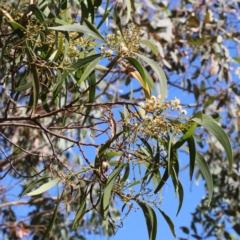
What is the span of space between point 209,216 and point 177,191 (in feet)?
11.6

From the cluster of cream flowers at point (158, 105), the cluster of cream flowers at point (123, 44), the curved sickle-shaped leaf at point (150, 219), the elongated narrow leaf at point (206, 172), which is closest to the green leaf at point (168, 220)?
the curved sickle-shaped leaf at point (150, 219)

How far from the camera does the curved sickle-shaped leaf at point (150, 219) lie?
1.30 meters

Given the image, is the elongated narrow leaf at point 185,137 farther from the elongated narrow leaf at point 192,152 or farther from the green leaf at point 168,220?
the green leaf at point 168,220

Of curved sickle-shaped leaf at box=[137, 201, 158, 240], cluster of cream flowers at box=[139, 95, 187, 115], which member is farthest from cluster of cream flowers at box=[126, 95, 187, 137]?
curved sickle-shaped leaf at box=[137, 201, 158, 240]

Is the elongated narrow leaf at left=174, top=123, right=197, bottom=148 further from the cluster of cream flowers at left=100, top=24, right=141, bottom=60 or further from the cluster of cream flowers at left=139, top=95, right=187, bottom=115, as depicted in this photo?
the cluster of cream flowers at left=100, top=24, right=141, bottom=60

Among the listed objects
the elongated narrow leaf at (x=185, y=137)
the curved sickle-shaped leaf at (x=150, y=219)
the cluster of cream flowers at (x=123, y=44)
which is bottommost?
the curved sickle-shaped leaf at (x=150, y=219)

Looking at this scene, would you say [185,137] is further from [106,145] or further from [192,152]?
Answer: [106,145]

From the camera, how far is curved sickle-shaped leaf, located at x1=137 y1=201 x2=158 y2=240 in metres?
1.30

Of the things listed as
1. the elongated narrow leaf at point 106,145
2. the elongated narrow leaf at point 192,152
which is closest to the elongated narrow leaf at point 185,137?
the elongated narrow leaf at point 192,152

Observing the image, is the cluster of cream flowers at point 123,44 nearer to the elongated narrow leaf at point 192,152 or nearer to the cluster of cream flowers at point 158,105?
the cluster of cream flowers at point 158,105

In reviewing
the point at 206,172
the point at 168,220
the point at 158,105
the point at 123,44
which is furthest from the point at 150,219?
the point at 123,44

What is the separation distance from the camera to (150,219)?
131cm

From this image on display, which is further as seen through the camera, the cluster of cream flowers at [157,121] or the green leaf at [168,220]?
the green leaf at [168,220]

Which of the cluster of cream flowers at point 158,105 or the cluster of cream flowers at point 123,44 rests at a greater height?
the cluster of cream flowers at point 123,44
